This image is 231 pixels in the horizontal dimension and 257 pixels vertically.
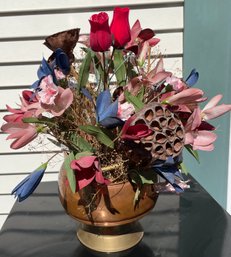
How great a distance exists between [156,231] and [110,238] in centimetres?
18

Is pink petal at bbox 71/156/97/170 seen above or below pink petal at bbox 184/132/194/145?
below

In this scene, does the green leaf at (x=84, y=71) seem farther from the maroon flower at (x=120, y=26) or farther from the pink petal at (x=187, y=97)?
the pink petal at (x=187, y=97)

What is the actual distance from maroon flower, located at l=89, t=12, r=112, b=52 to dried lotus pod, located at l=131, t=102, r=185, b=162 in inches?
5.6

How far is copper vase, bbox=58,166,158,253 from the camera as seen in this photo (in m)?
0.82

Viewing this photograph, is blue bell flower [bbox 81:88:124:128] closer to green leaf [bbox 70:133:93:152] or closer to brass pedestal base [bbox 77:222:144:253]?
green leaf [bbox 70:133:93:152]

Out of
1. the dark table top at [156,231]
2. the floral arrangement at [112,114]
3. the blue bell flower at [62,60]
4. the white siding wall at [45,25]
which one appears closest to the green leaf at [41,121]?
the floral arrangement at [112,114]

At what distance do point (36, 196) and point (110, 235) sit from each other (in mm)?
473

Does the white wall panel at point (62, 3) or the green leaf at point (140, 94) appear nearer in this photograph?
the green leaf at point (140, 94)

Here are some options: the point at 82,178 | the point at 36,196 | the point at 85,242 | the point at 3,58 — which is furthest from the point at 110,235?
the point at 3,58

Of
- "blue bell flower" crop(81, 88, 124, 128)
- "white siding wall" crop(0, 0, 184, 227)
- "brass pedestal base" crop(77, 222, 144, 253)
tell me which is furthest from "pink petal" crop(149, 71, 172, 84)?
"white siding wall" crop(0, 0, 184, 227)

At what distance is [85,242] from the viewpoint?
37.3 inches

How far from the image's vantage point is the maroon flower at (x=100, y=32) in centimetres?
73

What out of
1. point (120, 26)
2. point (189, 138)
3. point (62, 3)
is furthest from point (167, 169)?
point (62, 3)

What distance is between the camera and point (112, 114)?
723mm
